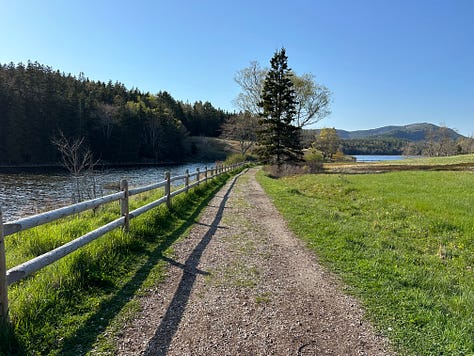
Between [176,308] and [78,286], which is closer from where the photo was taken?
[176,308]

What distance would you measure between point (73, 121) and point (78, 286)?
198 ft

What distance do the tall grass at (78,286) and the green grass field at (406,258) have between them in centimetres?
345

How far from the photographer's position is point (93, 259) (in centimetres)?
518

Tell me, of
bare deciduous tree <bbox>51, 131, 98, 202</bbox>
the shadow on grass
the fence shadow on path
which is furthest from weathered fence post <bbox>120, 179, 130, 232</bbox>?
bare deciduous tree <bbox>51, 131, 98, 202</bbox>

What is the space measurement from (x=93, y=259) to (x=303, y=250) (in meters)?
4.35

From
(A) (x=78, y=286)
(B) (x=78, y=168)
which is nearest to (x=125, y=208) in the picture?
(A) (x=78, y=286)

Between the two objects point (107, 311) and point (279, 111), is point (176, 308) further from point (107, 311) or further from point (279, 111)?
point (279, 111)

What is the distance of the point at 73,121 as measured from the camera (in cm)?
5659

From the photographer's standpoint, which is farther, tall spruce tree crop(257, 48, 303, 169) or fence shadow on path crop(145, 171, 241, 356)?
tall spruce tree crop(257, 48, 303, 169)

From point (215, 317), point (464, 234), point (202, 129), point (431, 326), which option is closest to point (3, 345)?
point (215, 317)

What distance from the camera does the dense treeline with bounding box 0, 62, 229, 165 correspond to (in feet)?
167

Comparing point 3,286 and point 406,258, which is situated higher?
point 3,286

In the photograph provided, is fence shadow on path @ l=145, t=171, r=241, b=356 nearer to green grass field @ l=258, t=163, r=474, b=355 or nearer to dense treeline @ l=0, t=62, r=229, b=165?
green grass field @ l=258, t=163, r=474, b=355

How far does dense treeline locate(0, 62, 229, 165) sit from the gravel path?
45.4 m
